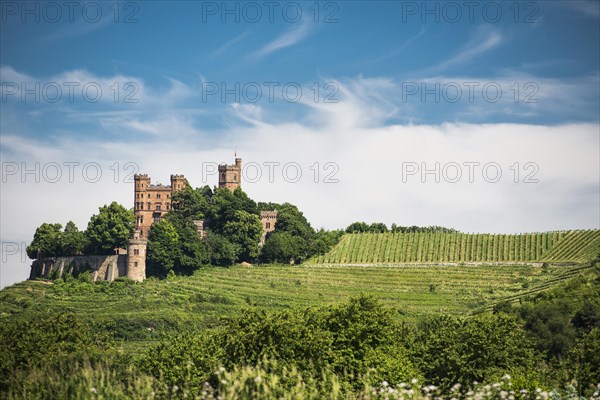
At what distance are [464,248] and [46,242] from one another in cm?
5862

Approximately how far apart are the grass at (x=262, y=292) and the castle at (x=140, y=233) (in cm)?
367

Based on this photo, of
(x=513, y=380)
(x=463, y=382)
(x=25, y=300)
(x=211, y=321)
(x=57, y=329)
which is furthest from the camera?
(x=25, y=300)

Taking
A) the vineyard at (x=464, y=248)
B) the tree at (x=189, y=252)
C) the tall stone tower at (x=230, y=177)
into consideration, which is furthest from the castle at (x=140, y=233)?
the vineyard at (x=464, y=248)

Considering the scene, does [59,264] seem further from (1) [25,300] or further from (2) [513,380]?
(2) [513,380]

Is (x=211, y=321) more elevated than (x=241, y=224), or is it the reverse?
(x=241, y=224)

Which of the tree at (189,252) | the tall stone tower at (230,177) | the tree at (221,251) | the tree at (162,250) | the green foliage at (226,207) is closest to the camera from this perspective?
the tree at (162,250)

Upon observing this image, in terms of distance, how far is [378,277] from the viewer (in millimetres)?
103750

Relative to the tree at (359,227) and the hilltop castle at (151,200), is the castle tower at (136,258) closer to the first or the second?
the hilltop castle at (151,200)

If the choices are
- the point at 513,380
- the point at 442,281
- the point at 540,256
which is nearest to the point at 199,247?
the point at 442,281

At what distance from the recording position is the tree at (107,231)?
114 meters

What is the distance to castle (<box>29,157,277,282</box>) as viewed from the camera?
355 feet

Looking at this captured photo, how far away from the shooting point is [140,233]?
125688 millimetres

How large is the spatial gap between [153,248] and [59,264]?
14.7 m

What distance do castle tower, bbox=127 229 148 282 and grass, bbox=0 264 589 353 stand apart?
182 centimetres
